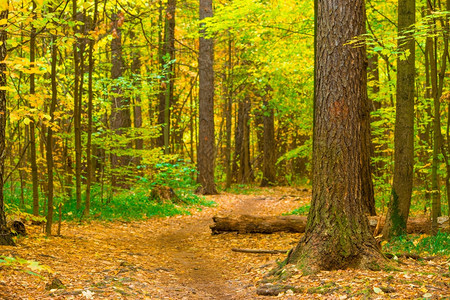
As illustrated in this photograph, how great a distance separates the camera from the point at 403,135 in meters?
7.12

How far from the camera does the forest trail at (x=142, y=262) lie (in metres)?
5.01

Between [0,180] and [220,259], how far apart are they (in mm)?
3967

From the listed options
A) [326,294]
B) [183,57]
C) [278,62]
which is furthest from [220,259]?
[183,57]

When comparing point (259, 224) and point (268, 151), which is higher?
point (268, 151)

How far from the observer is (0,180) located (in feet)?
20.2

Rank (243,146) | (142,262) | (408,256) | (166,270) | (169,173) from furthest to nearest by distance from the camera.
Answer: (243,146) < (169,173) < (142,262) < (166,270) < (408,256)

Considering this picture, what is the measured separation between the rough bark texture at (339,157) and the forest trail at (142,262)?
119cm

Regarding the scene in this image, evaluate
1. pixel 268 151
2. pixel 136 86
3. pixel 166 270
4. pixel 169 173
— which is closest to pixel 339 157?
pixel 166 270

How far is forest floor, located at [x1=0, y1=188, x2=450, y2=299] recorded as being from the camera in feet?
15.2

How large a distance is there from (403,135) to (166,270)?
15.2ft

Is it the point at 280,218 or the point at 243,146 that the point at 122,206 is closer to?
the point at 280,218

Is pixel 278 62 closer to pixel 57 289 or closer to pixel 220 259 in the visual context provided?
pixel 220 259

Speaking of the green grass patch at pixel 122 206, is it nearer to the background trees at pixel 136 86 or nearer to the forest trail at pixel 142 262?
the background trees at pixel 136 86

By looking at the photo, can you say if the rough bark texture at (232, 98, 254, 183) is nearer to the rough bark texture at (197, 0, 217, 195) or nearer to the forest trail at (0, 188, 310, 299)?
the rough bark texture at (197, 0, 217, 195)
